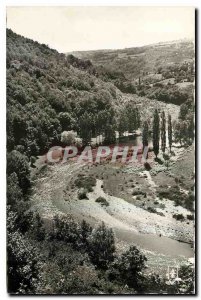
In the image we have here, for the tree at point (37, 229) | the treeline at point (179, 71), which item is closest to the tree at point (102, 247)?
the tree at point (37, 229)

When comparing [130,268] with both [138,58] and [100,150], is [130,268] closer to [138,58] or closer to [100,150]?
[100,150]

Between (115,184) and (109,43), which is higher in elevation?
(109,43)

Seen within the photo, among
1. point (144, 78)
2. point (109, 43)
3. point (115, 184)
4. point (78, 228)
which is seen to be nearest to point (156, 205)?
point (115, 184)

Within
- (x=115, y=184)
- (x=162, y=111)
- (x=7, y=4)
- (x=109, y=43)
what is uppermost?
(x=7, y=4)

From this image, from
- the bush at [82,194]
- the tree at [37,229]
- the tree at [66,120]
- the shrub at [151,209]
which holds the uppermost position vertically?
the tree at [66,120]

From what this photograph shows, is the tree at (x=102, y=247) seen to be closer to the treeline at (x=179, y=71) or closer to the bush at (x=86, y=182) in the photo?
the bush at (x=86, y=182)

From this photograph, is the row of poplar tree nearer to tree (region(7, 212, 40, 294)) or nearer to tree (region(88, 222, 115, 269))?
tree (region(88, 222, 115, 269))
